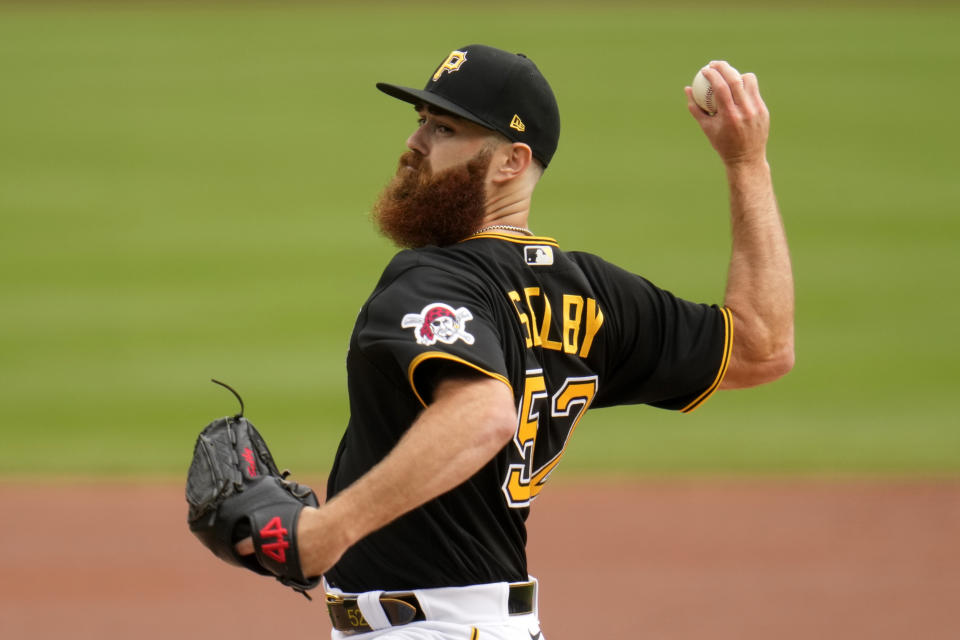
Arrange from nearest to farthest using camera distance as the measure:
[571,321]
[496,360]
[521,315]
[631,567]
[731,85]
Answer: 1. [496,360]
2. [521,315]
3. [571,321]
4. [731,85]
5. [631,567]

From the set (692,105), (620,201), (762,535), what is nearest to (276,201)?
(620,201)

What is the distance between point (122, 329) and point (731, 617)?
26.1 feet

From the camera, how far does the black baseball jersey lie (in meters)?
2.42

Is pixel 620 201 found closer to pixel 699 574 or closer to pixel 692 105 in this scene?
pixel 699 574

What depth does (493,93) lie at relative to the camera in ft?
9.07

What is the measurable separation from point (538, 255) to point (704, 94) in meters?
0.67

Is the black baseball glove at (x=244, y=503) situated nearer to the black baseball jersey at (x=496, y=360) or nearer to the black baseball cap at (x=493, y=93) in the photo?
the black baseball jersey at (x=496, y=360)

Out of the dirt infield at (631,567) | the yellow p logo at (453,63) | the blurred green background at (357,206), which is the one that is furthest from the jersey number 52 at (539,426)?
the blurred green background at (357,206)

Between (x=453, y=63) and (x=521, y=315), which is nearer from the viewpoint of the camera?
(x=521, y=315)

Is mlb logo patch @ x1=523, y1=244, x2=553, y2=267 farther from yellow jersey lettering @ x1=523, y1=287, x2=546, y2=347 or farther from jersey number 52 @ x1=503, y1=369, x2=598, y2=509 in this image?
jersey number 52 @ x1=503, y1=369, x2=598, y2=509

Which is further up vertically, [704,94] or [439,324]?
[704,94]

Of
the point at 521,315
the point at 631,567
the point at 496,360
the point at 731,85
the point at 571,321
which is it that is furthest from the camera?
the point at 631,567

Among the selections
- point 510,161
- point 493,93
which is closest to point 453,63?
point 493,93

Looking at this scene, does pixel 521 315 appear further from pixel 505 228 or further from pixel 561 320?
pixel 505 228
